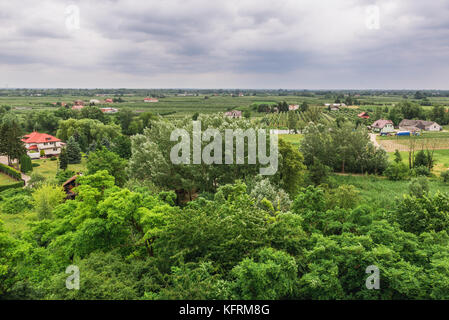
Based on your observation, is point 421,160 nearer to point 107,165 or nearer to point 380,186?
point 380,186

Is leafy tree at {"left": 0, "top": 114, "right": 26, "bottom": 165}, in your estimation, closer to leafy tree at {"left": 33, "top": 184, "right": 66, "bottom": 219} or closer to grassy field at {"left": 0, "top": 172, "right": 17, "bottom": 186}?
grassy field at {"left": 0, "top": 172, "right": 17, "bottom": 186}

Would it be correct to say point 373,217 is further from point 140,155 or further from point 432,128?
point 432,128

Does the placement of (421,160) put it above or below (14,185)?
above

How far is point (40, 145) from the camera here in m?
63.1

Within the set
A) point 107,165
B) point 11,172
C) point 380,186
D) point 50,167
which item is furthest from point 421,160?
point 11,172

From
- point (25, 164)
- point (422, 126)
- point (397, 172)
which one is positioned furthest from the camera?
point (422, 126)

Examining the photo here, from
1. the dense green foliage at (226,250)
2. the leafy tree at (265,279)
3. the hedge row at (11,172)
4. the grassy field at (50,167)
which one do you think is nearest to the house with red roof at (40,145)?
the grassy field at (50,167)

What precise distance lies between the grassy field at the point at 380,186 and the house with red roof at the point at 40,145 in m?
62.4

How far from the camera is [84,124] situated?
74.1 metres

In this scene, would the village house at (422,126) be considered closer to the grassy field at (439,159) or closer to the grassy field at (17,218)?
the grassy field at (439,159)

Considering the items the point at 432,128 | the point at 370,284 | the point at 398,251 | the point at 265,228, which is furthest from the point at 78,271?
the point at 432,128

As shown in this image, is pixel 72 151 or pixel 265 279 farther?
pixel 72 151

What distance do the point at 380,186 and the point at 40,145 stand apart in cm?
6980
